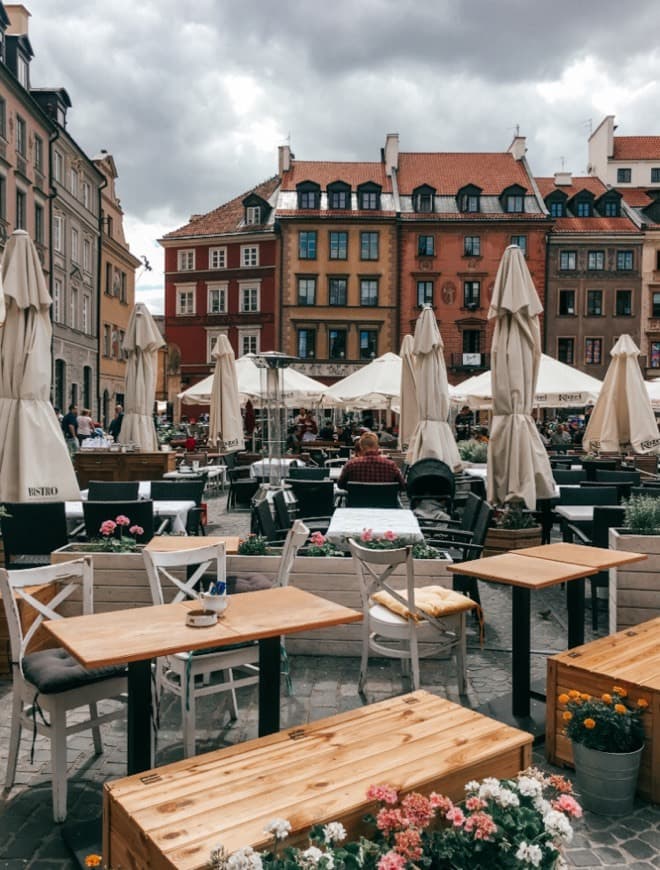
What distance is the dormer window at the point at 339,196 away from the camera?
42.5 meters

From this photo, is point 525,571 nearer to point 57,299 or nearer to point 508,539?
point 508,539

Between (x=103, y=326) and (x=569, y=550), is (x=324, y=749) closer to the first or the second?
(x=569, y=550)

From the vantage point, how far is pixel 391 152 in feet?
148

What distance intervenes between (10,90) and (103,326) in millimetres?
14118

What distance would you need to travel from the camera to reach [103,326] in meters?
39.1

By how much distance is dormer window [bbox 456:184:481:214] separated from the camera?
140 ft

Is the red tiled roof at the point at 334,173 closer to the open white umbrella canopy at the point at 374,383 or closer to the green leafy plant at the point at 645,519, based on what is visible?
the open white umbrella canopy at the point at 374,383

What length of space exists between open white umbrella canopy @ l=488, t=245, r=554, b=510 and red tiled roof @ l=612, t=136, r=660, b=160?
51.3 metres

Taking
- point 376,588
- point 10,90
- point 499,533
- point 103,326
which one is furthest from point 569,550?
point 103,326

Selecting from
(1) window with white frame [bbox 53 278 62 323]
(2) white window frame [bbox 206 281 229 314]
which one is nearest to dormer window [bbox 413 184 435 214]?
(2) white window frame [bbox 206 281 229 314]

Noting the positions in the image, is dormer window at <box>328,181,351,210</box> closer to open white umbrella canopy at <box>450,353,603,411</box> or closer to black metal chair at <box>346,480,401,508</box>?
open white umbrella canopy at <box>450,353,603,411</box>

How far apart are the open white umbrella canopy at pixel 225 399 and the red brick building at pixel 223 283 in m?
27.3

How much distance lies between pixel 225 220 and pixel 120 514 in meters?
41.9

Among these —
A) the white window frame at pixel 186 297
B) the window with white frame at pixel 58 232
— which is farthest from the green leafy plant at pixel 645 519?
the white window frame at pixel 186 297
